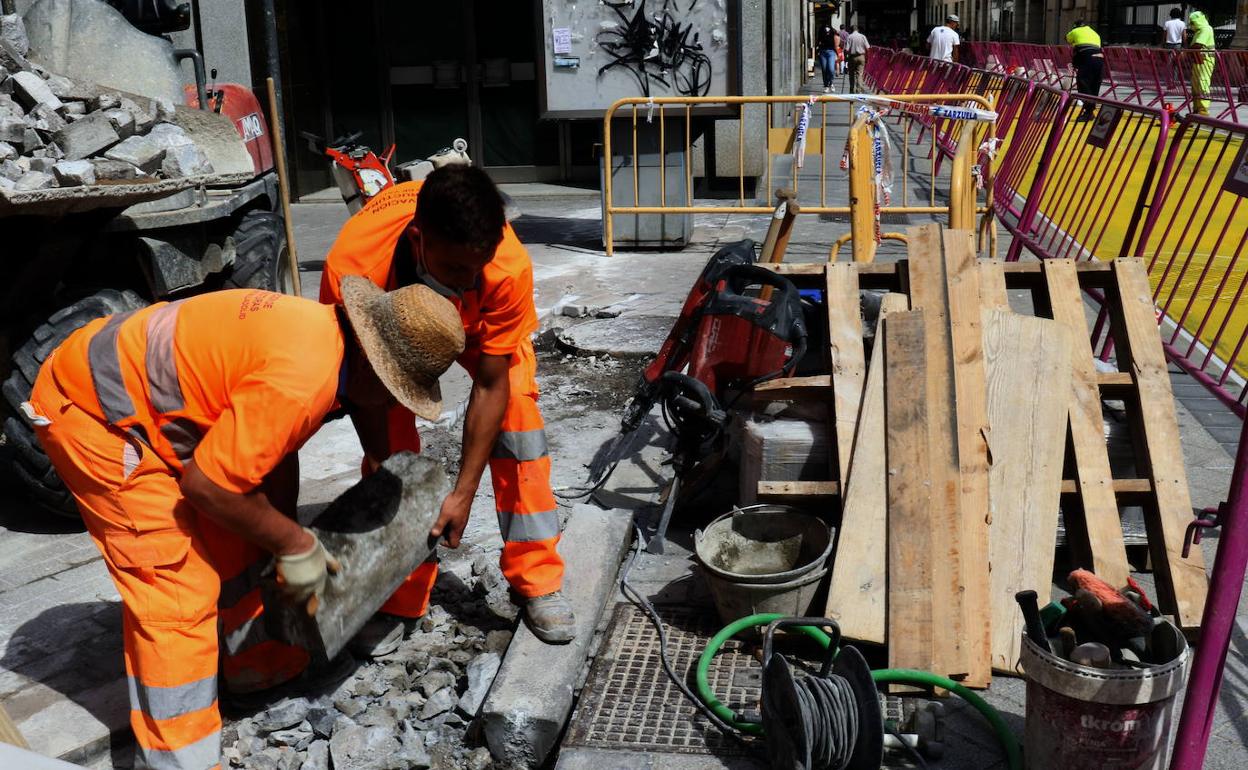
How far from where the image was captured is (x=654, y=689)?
3779mm

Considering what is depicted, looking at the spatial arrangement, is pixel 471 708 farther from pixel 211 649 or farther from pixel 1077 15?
pixel 1077 15

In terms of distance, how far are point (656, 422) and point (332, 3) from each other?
30.7ft

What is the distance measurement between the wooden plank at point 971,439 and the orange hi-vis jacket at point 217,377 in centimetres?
217

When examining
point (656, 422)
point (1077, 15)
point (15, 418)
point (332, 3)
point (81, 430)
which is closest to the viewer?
point (81, 430)

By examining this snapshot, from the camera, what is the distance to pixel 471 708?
3590 millimetres

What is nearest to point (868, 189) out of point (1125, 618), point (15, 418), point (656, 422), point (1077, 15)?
point (656, 422)

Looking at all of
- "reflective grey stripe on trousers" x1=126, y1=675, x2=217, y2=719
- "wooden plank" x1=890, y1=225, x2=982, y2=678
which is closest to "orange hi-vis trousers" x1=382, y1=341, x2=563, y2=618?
"reflective grey stripe on trousers" x1=126, y1=675, x2=217, y2=719

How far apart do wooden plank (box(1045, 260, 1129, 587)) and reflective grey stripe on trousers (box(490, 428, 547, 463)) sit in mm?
1981

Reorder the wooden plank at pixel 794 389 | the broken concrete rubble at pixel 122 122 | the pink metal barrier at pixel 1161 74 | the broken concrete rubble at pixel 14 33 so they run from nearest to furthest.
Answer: the wooden plank at pixel 794 389
the broken concrete rubble at pixel 122 122
the broken concrete rubble at pixel 14 33
the pink metal barrier at pixel 1161 74

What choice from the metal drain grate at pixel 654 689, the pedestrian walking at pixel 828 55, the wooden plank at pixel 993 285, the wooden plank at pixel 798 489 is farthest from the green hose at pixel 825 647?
the pedestrian walking at pixel 828 55

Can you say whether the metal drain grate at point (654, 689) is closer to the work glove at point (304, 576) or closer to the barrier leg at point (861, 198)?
the work glove at point (304, 576)

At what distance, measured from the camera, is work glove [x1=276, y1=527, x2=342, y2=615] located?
9.73 feet

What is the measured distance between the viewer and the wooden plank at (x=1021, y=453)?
396 centimetres

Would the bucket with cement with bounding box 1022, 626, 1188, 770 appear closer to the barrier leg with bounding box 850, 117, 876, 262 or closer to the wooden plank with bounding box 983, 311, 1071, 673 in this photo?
the wooden plank with bounding box 983, 311, 1071, 673
